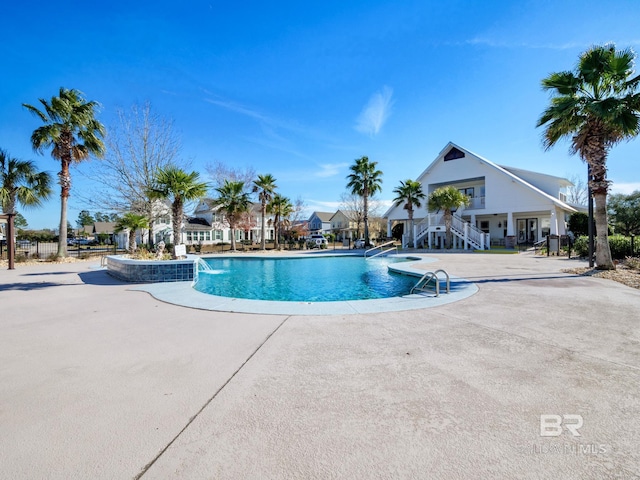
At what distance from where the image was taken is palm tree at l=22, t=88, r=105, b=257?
57.5 ft

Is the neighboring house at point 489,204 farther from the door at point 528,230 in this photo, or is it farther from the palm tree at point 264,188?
the palm tree at point 264,188

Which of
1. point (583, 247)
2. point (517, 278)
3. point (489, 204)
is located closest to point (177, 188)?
point (517, 278)

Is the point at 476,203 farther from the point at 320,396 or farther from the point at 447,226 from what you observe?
the point at 320,396

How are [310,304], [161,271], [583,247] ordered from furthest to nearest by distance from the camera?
1. [583,247]
2. [161,271]
3. [310,304]

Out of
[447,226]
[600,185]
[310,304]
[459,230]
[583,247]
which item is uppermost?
[600,185]

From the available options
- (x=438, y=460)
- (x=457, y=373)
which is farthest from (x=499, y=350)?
(x=438, y=460)

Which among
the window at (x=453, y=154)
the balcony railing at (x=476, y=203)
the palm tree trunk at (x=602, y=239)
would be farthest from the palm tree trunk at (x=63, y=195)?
the balcony railing at (x=476, y=203)

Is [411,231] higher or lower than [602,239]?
higher

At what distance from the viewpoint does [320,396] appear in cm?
295

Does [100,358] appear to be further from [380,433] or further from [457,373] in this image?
[457,373]

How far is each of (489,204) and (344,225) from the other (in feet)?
118

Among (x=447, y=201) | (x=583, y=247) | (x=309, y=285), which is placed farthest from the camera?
(x=447, y=201)

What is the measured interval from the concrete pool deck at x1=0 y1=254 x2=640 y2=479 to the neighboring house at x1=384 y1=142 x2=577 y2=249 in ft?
68.1

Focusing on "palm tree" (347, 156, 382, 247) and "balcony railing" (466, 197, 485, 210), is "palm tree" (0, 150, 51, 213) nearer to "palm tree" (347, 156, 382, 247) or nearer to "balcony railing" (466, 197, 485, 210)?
"palm tree" (347, 156, 382, 247)
